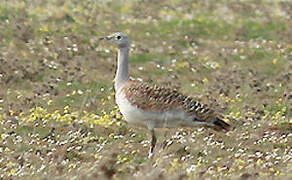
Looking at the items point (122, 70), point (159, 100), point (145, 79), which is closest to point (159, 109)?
point (159, 100)

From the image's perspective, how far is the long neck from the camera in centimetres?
1730

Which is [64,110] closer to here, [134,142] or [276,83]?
[134,142]

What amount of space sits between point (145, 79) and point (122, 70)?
8.64m

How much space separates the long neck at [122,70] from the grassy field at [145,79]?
139 centimetres

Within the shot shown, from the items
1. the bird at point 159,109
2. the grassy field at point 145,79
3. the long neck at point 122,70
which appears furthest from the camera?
the long neck at point 122,70

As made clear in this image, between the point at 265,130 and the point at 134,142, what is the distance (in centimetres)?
352

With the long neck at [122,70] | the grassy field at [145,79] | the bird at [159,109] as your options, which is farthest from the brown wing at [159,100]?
the grassy field at [145,79]

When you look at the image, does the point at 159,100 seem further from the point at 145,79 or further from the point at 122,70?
the point at 145,79

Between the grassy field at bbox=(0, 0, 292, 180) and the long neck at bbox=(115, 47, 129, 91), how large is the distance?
54.7 inches

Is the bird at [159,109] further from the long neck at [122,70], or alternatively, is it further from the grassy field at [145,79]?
the grassy field at [145,79]

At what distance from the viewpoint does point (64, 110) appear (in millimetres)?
21422

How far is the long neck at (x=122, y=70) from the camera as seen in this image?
681 inches

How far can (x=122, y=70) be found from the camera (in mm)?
17516

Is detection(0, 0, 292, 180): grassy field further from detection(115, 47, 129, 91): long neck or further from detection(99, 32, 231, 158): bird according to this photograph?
detection(115, 47, 129, 91): long neck
